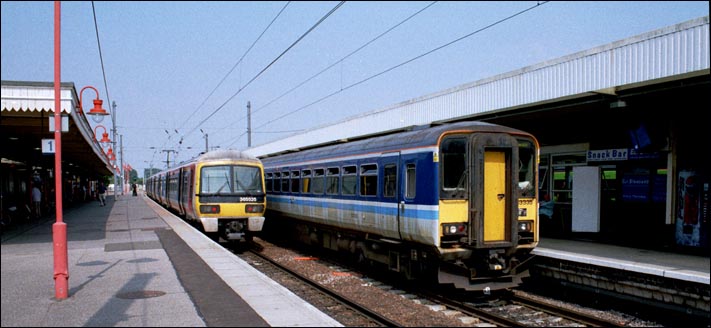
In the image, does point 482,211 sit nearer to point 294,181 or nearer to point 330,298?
point 330,298

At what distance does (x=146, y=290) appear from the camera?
8461 millimetres

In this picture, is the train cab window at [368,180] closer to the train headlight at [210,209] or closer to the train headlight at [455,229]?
the train headlight at [455,229]

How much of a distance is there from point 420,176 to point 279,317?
3.93 meters

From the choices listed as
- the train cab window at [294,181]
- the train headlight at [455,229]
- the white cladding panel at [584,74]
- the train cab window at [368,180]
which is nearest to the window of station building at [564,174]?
the white cladding panel at [584,74]

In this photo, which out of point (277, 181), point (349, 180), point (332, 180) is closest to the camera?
point (349, 180)

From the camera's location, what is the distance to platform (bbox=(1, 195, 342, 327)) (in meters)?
6.71

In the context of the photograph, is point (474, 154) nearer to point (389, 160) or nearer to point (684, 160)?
point (389, 160)

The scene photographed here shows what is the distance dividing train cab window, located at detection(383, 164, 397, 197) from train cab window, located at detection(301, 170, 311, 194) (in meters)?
4.65

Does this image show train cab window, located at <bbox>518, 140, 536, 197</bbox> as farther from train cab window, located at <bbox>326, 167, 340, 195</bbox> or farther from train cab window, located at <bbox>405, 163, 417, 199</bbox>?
train cab window, located at <bbox>326, 167, 340, 195</bbox>

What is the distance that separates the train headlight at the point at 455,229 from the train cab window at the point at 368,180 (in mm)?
2439

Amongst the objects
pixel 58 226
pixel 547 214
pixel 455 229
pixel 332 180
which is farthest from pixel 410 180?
pixel 547 214

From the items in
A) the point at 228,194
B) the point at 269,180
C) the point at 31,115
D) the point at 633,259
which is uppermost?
the point at 31,115

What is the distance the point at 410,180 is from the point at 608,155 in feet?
21.1

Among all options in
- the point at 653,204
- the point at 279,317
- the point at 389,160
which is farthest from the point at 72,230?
the point at 653,204
